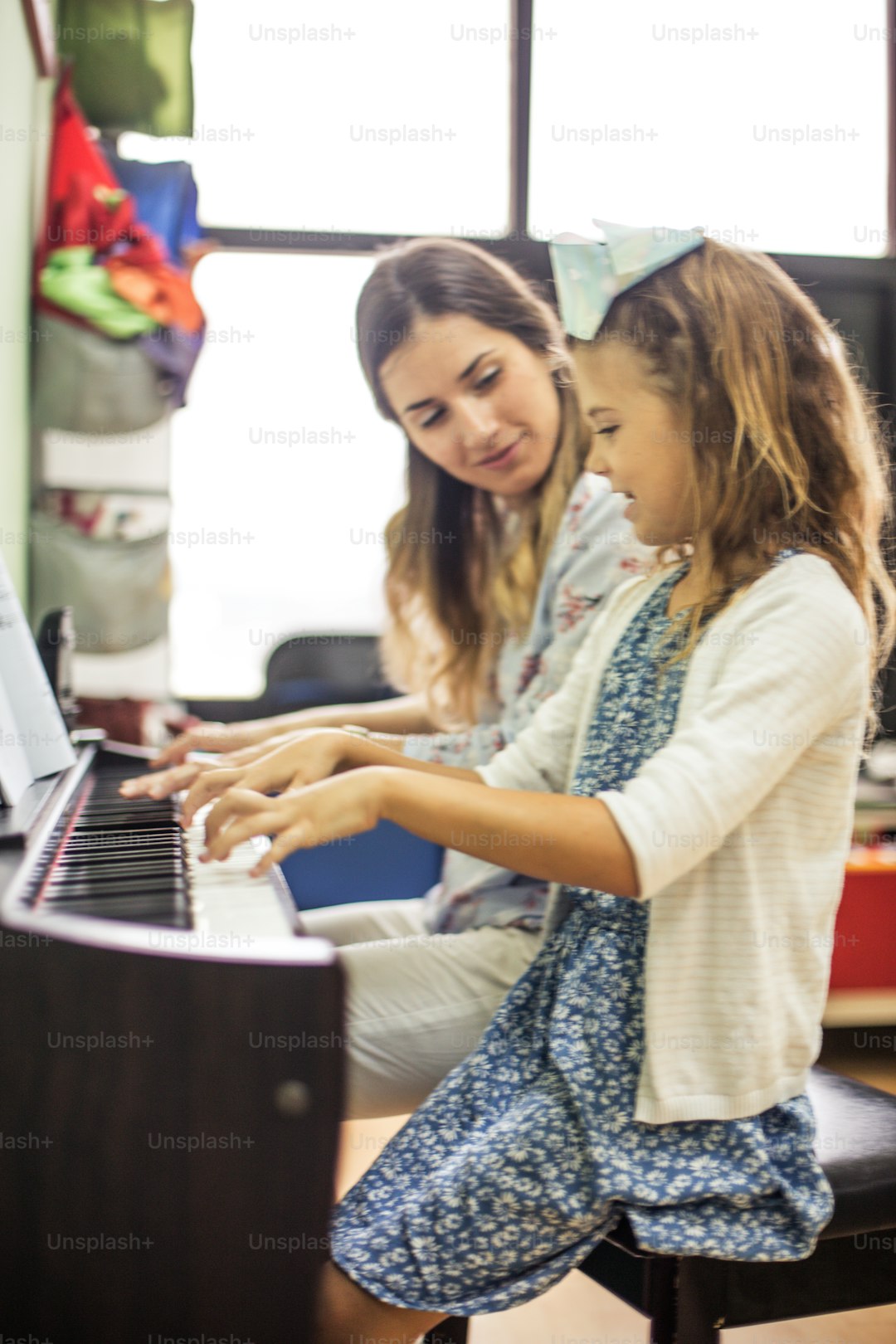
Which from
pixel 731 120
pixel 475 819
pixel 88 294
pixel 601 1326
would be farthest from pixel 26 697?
pixel 731 120

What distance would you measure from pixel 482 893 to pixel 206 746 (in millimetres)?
421

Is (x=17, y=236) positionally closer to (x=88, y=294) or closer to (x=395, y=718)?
(x=88, y=294)

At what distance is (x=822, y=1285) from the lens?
1010 millimetres

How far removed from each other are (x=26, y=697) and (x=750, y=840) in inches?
34.0

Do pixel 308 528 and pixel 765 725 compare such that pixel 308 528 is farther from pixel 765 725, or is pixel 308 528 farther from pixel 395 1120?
pixel 765 725

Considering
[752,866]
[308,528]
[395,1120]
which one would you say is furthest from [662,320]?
[308,528]

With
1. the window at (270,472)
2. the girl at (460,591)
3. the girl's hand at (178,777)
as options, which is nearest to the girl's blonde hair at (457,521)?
the girl at (460,591)

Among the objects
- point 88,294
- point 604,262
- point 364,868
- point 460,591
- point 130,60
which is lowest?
point 364,868

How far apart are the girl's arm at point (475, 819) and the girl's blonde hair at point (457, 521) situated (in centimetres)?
78

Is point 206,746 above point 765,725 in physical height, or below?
below

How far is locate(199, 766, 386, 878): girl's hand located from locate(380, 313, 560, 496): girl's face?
0.85 m

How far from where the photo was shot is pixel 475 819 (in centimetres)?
91

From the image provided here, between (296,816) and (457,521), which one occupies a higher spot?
(457,521)

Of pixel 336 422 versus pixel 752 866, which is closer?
pixel 752 866
